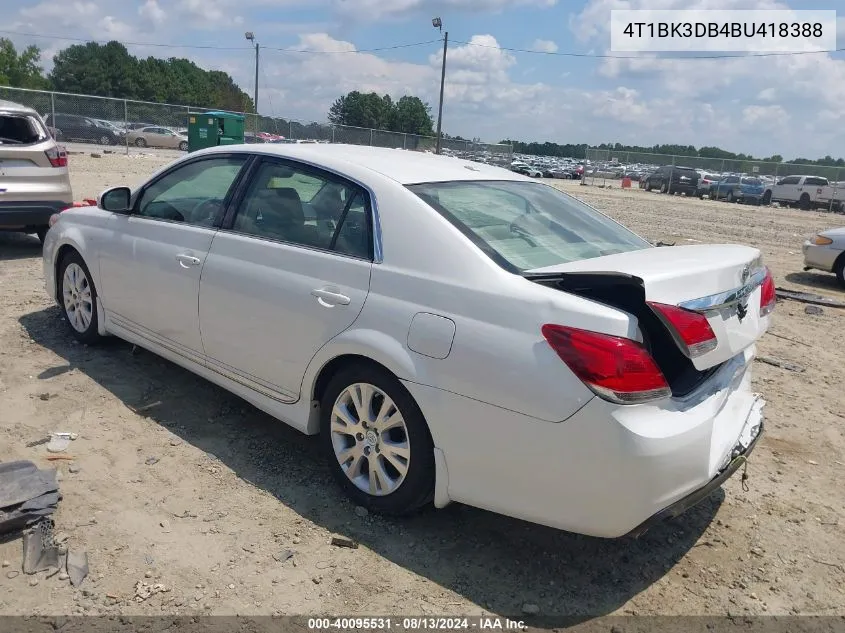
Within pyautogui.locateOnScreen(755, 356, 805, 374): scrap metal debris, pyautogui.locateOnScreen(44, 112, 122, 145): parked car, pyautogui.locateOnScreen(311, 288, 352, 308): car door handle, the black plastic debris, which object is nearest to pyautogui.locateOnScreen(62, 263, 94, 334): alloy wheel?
the black plastic debris

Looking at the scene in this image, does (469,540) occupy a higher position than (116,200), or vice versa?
(116,200)

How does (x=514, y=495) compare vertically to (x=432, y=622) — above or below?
above

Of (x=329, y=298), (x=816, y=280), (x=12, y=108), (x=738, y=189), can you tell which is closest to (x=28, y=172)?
(x=12, y=108)

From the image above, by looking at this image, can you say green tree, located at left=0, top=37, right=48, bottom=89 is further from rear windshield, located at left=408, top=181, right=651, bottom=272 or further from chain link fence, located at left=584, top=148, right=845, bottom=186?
rear windshield, located at left=408, top=181, right=651, bottom=272

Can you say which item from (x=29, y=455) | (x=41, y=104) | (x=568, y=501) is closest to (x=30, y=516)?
(x=29, y=455)

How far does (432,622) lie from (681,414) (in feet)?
4.07

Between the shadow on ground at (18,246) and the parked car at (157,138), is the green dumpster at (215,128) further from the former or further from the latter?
the shadow on ground at (18,246)

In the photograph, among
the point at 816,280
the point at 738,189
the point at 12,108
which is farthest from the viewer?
the point at 738,189

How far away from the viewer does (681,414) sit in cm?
268

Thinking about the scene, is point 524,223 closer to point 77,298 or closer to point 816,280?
point 77,298

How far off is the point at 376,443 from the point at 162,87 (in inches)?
3594

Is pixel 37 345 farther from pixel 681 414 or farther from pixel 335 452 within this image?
pixel 681 414

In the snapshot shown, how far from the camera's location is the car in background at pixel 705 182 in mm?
36000

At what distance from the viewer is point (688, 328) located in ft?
8.57
